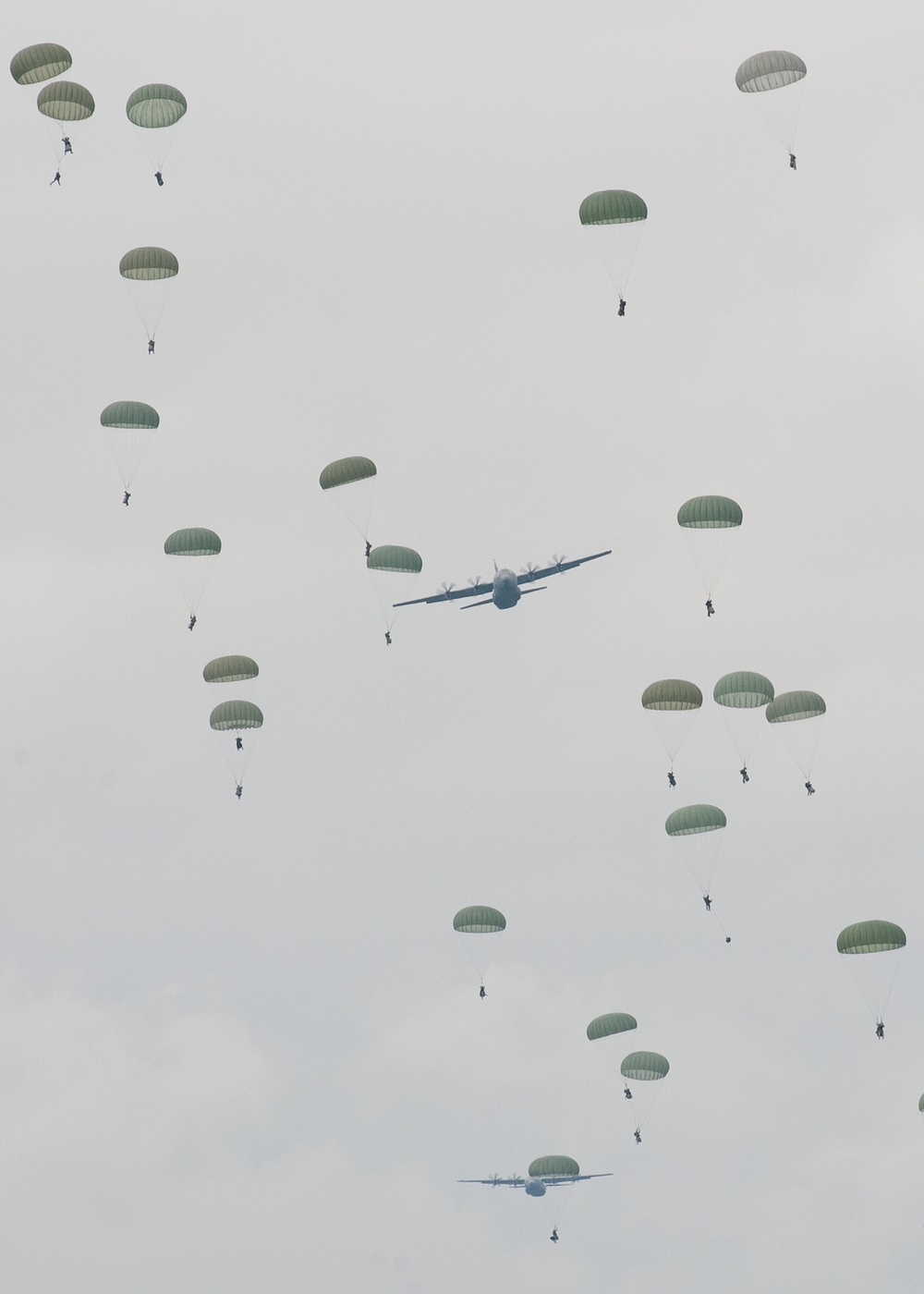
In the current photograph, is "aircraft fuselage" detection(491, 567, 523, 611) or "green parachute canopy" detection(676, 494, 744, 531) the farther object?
"aircraft fuselage" detection(491, 567, 523, 611)

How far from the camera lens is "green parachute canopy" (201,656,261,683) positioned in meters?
87.1

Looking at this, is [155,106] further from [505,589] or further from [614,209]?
[505,589]

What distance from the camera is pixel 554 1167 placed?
358 feet

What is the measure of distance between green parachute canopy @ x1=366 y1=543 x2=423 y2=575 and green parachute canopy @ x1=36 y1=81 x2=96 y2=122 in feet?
72.0

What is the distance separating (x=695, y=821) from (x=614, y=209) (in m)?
24.0

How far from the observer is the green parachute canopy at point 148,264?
8269cm

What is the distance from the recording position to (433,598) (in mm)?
112500

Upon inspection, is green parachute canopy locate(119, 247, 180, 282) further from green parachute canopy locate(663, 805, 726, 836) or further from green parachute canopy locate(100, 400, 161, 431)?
green parachute canopy locate(663, 805, 726, 836)

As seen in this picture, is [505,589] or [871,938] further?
[505,589]

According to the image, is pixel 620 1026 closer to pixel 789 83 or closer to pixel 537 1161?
pixel 537 1161

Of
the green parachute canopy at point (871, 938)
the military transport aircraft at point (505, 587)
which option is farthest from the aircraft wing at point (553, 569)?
the green parachute canopy at point (871, 938)

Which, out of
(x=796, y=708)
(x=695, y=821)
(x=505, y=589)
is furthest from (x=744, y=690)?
(x=505, y=589)

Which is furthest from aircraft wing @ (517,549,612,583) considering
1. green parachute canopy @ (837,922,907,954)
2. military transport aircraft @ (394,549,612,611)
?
green parachute canopy @ (837,922,907,954)

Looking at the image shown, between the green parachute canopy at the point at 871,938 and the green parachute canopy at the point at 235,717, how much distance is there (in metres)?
26.5
